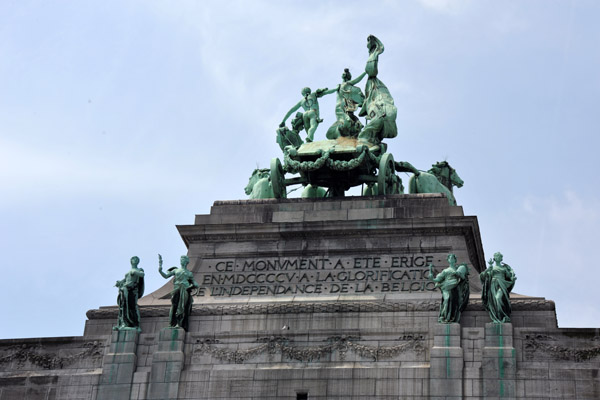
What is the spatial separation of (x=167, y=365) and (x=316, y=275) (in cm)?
494

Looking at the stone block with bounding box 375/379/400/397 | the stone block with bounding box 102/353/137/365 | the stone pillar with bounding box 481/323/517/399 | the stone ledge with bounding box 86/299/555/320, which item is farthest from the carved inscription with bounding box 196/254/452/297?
the stone block with bounding box 375/379/400/397

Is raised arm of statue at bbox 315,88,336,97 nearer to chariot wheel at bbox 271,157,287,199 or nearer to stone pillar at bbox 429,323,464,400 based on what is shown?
chariot wheel at bbox 271,157,287,199

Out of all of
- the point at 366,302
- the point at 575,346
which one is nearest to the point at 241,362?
the point at 366,302

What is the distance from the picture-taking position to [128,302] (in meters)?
38.0

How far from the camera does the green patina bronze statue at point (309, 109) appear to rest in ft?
143

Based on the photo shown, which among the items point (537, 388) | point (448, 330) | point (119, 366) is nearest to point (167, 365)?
point (119, 366)

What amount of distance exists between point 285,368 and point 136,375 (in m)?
3.94

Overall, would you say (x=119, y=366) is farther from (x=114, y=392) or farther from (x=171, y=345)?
(x=171, y=345)

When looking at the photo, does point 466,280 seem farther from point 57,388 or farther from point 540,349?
point 57,388

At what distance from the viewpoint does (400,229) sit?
39188 millimetres

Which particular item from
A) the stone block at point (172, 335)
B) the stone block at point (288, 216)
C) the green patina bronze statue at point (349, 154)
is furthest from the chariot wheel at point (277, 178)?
the stone block at point (172, 335)

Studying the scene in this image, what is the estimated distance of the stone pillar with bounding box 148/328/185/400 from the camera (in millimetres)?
36688

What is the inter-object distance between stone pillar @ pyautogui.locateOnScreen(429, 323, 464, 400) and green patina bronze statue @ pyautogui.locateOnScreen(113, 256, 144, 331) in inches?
318

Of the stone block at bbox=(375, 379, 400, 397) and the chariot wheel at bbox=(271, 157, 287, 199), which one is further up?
the chariot wheel at bbox=(271, 157, 287, 199)
